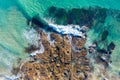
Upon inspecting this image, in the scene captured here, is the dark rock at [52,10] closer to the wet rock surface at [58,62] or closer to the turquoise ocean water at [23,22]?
the turquoise ocean water at [23,22]

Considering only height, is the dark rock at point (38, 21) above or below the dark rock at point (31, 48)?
above

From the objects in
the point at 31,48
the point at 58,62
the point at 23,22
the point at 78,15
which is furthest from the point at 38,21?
the point at 58,62

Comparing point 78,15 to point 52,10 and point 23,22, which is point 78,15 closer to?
point 52,10

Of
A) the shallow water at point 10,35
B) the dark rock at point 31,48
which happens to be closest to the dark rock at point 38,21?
the shallow water at point 10,35

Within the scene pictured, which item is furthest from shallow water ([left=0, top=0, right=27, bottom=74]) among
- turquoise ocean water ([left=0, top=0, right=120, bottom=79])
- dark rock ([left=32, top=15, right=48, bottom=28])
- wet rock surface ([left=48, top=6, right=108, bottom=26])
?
wet rock surface ([left=48, top=6, right=108, bottom=26])

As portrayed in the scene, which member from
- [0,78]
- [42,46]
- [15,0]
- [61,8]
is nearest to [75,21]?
[61,8]

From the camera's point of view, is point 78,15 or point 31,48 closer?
point 78,15
